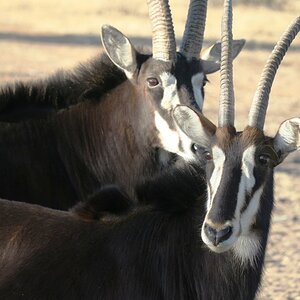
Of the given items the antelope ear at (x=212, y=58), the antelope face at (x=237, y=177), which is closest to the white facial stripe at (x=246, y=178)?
the antelope face at (x=237, y=177)

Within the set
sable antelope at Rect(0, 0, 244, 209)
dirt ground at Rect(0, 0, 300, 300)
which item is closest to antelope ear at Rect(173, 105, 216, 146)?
sable antelope at Rect(0, 0, 244, 209)

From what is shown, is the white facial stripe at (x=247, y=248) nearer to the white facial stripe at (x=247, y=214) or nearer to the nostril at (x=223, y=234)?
the white facial stripe at (x=247, y=214)

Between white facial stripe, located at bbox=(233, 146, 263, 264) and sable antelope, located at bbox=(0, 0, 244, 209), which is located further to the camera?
sable antelope, located at bbox=(0, 0, 244, 209)

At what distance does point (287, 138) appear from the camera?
6457 millimetres

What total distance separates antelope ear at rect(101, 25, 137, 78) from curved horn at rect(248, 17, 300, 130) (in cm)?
189

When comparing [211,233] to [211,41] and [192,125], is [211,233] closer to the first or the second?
[192,125]

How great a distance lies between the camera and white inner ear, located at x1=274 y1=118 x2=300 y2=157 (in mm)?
6422

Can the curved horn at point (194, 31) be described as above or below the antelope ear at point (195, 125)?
below

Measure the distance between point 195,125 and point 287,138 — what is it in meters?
0.56

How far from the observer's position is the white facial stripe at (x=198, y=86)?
27.2 feet

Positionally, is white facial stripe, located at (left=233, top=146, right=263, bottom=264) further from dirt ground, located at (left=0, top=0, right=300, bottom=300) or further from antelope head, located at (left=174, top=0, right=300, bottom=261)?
dirt ground, located at (left=0, top=0, right=300, bottom=300)

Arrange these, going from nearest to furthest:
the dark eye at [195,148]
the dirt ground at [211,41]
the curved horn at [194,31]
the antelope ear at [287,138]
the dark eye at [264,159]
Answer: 1. the dark eye at [264,159]
2. the antelope ear at [287,138]
3. the dark eye at [195,148]
4. the curved horn at [194,31]
5. the dirt ground at [211,41]

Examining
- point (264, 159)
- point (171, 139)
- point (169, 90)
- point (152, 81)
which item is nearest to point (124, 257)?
point (264, 159)

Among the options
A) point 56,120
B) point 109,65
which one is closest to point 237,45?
point 109,65
